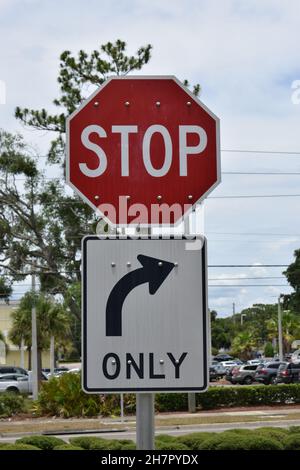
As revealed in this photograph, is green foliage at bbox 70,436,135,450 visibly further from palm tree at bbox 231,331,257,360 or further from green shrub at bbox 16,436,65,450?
palm tree at bbox 231,331,257,360

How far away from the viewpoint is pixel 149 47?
26984mm

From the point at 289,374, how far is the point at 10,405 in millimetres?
15963

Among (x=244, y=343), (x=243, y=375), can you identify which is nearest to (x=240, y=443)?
(x=243, y=375)

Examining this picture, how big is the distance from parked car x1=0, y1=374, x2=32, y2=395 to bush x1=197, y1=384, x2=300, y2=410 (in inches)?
576

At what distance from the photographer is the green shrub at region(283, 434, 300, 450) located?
25.0 ft

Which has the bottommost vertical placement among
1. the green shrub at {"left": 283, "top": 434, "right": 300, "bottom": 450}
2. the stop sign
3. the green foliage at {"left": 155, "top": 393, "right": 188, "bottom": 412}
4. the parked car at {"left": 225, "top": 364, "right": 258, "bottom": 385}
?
the parked car at {"left": 225, "top": 364, "right": 258, "bottom": 385}

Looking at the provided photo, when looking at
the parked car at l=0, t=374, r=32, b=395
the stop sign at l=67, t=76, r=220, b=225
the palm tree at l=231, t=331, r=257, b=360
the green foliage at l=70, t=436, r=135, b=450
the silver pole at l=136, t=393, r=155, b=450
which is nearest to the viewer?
the silver pole at l=136, t=393, r=155, b=450

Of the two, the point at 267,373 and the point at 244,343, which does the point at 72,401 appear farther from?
the point at 244,343

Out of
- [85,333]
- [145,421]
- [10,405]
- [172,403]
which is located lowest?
[10,405]

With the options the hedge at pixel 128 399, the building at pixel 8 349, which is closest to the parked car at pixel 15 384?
the hedge at pixel 128 399

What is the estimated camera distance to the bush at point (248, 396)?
2916cm

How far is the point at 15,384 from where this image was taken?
137ft

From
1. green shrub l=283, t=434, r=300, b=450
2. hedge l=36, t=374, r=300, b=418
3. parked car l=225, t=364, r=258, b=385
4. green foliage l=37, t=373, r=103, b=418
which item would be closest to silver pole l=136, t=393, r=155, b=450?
green shrub l=283, t=434, r=300, b=450

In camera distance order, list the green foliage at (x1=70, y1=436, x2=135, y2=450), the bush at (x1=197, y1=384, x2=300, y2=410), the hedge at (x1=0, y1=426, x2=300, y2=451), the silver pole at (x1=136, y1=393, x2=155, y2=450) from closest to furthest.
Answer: the silver pole at (x1=136, y1=393, x2=155, y2=450) → the hedge at (x1=0, y1=426, x2=300, y2=451) → the green foliage at (x1=70, y1=436, x2=135, y2=450) → the bush at (x1=197, y1=384, x2=300, y2=410)
